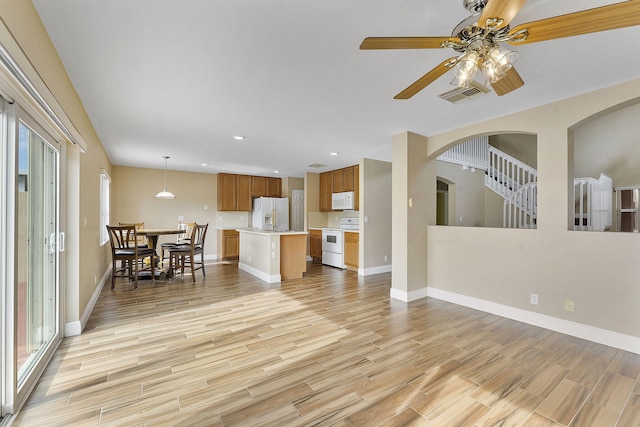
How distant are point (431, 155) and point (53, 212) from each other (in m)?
4.43

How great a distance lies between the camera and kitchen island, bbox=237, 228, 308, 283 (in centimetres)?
490

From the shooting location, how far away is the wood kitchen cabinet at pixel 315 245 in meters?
6.85

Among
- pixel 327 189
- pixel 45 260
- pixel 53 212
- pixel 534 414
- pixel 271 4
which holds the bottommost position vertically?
pixel 534 414

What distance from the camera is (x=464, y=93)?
102 inches

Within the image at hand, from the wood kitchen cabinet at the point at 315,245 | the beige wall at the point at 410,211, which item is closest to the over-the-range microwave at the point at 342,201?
the wood kitchen cabinet at the point at 315,245

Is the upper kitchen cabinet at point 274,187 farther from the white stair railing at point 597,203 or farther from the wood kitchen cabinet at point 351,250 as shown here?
the white stair railing at point 597,203

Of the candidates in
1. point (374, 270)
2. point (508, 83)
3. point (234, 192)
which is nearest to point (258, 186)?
point (234, 192)

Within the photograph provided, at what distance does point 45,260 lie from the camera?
2373mm

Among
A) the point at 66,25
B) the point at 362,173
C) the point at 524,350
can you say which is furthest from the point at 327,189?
the point at 66,25

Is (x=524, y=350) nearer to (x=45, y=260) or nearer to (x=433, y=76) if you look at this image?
(x=433, y=76)

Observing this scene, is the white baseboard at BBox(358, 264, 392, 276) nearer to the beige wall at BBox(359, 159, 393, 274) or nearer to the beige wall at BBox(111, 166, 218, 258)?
the beige wall at BBox(359, 159, 393, 274)

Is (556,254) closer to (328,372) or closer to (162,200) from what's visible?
(328,372)

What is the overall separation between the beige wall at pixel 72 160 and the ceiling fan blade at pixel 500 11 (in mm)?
2155

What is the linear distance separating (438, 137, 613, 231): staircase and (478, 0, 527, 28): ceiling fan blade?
4.20 meters
